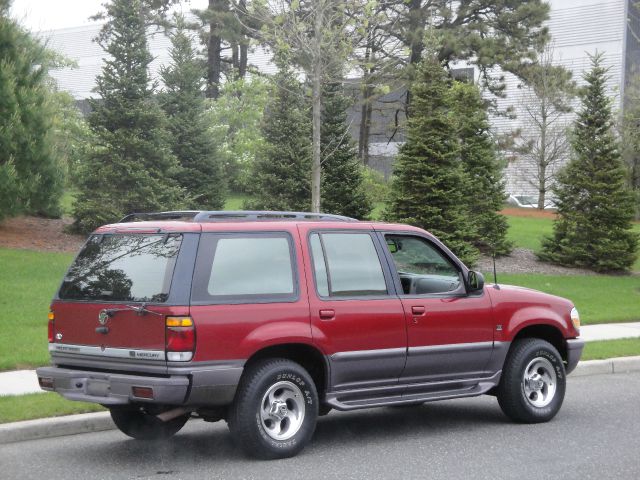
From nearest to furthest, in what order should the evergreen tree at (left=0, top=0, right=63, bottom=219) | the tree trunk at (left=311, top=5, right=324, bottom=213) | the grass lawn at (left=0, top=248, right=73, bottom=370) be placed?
the grass lawn at (left=0, top=248, right=73, bottom=370), the tree trunk at (left=311, top=5, right=324, bottom=213), the evergreen tree at (left=0, top=0, right=63, bottom=219)

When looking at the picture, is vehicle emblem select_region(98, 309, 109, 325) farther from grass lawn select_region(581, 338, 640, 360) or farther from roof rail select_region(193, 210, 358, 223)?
grass lawn select_region(581, 338, 640, 360)

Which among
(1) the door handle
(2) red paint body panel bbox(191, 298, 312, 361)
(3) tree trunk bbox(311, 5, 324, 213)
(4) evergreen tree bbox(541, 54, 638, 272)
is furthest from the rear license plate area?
(4) evergreen tree bbox(541, 54, 638, 272)

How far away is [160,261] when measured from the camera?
7.62m

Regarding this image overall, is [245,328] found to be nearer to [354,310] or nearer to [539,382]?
[354,310]

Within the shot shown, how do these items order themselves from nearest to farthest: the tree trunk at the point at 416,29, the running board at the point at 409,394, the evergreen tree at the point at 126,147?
the running board at the point at 409,394, the evergreen tree at the point at 126,147, the tree trunk at the point at 416,29

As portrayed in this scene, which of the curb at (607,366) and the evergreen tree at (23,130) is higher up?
the evergreen tree at (23,130)

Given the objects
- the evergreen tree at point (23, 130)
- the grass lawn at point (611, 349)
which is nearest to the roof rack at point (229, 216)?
the grass lawn at point (611, 349)

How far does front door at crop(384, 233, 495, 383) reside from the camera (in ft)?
28.3

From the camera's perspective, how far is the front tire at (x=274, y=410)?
759 cm

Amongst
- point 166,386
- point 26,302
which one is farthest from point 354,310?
point 26,302

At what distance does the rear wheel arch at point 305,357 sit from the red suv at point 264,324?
1cm

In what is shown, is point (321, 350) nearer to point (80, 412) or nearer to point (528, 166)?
point (80, 412)

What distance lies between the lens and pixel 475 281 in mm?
9031

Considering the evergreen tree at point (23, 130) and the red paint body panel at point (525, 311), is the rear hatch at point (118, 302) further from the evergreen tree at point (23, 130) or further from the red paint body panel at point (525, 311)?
the evergreen tree at point (23, 130)
